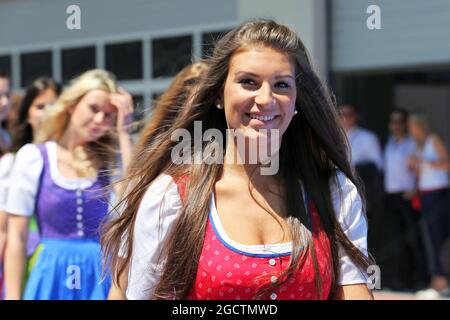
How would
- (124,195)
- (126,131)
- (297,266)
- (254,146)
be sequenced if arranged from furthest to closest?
(126,131) → (124,195) → (254,146) → (297,266)

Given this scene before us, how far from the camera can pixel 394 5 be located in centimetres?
712

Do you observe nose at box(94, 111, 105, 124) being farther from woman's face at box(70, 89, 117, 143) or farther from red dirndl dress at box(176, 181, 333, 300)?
red dirndl dress at box(176, 181, 333, 300)

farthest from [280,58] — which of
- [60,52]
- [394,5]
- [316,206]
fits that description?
[60,52]

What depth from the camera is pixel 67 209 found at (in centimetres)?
388

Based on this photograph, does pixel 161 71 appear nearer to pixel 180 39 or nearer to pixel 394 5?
pixel 180 39

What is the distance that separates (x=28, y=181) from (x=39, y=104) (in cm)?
146

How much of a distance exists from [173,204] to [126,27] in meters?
7.41

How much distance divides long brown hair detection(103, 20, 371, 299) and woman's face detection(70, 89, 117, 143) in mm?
1573

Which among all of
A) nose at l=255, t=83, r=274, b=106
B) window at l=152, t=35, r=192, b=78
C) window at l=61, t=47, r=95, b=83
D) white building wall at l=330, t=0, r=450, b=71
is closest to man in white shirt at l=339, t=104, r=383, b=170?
white building wall at l=330, t=0, r=450, b=71

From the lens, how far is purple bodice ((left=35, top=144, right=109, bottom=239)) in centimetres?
387

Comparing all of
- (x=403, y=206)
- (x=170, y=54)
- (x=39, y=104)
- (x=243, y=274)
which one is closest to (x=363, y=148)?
(x=403, y=206)

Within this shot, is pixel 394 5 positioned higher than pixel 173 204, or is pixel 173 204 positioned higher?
pixel 394 5

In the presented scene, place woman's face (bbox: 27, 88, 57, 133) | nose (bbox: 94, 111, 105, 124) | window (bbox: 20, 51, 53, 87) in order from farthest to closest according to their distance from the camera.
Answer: window (bbox: 20, 51, 53, 87) < woman's face (bbox: 27, 88, 57, 133) < nose (bbox: 94, 111, 105, 124)

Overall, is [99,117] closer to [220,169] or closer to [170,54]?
[220,169]
